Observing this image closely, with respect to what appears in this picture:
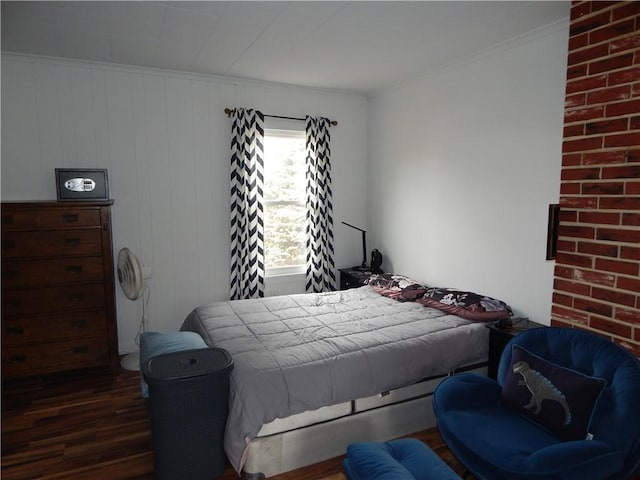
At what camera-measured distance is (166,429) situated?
2.04 meters

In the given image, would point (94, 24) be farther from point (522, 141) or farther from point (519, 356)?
point (519, 356)

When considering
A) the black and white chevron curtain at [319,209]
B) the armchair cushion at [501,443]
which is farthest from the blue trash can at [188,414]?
the black and white chevron curtain at [319,209]

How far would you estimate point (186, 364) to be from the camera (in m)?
2.12

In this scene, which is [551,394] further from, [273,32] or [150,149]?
[150,149]

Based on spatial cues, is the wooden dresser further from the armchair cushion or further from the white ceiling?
the armchair cushion

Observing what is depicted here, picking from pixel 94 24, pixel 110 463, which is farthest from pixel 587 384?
pixel 94 24

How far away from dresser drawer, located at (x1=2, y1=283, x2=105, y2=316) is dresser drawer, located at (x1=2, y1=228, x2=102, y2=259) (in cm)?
27

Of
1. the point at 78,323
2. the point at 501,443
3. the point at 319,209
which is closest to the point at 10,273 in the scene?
the point at 78,323

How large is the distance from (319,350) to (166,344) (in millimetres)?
929

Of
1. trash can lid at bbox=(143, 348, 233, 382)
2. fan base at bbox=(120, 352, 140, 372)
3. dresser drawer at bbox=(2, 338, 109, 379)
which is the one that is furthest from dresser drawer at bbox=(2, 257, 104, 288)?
trash can lid at bbox=(143, 348, 233, 382)

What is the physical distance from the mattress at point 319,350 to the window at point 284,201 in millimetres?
1130

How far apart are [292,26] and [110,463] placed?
2.86 meters

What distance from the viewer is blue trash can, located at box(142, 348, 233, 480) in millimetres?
2014

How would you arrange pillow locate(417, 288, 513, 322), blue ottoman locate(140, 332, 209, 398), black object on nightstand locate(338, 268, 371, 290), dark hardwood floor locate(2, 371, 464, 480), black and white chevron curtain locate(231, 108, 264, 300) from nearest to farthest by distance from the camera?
dark hardwood floor locate(2, 371, 464, 480) < blue ottoman locate(140, 332, 209, 398) < pillow locate(417, 288, 513, 322) < black and white chevron curtain locate(231, 108, 264, 300) < black object on nightstand locate(338, 268, 371, 290)
